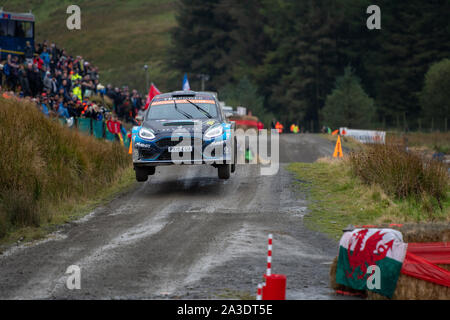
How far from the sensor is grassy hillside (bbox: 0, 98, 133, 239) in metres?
12.8

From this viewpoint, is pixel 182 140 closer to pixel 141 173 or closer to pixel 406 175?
pixel 141 173

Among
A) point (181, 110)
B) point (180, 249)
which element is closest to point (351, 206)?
point (181, 110)

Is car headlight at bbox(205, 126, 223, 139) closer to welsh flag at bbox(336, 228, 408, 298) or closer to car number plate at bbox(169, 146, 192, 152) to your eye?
car number plate at bbox(169, 146, 192, 152)

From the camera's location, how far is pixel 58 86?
28938 mm

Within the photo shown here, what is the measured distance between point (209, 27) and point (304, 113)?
18.4 metres

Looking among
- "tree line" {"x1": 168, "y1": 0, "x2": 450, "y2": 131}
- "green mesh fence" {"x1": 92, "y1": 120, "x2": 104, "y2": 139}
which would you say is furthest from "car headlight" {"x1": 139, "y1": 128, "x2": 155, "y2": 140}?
"tree line" {"x1": 168, "y1": 0, "x2": 450, "y2": 131}

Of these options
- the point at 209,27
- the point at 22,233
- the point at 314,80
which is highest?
the point at 209,27

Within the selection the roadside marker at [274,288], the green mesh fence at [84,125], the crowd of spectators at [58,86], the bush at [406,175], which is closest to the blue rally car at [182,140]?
the crowd of spectators at [58,86]

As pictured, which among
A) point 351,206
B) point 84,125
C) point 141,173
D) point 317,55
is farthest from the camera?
point 317,55

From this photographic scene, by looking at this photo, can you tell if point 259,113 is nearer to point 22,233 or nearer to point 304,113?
point 304,113

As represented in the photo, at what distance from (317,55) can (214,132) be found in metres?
68.8

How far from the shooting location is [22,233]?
12.1m

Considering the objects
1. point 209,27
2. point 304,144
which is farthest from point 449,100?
point 304,144

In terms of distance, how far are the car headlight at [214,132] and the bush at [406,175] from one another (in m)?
3.78
